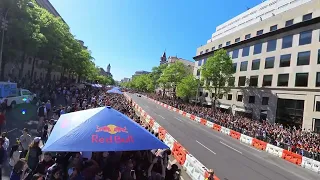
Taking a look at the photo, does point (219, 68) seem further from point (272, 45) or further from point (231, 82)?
point (272, 45)

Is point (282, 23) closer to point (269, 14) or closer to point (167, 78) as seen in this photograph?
point (269, 14)

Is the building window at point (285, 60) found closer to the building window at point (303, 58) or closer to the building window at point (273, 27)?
the building window at point (303, 58)

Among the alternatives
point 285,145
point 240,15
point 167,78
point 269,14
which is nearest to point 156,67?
point 167,78

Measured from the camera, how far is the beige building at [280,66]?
35.2 metres

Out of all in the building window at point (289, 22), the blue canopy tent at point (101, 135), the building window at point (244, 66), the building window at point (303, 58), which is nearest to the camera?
the blue canopy tent at point (101, 135)

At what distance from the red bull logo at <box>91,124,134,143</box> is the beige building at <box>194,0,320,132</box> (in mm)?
32922

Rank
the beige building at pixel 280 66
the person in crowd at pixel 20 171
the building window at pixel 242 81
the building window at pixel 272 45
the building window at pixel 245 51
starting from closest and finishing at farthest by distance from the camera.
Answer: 1. the person in crowd at pixel 20 171
2. the beige building at pixel 280 66
3. the building window at pixel 272 45
4. the building window at pixel 242 81
5. the building window at pixel 245 51

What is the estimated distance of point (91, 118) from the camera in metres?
6.25

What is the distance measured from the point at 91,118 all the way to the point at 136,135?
105 centimetres

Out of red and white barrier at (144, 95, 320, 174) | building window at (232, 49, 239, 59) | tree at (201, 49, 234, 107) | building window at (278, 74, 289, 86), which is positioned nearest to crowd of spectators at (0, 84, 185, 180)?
red and white barrier at (144, 95, 320, 174)

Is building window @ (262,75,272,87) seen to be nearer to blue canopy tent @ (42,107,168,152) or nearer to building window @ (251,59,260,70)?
building window @ (251,59,260,70)

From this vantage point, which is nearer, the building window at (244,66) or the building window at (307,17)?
the building window at (307,17)

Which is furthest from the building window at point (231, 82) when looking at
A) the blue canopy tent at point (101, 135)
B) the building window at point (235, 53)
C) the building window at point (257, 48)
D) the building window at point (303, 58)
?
the blue canopy tent at point (101, 135)

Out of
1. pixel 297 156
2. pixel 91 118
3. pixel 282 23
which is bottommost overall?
pixel 297 156
